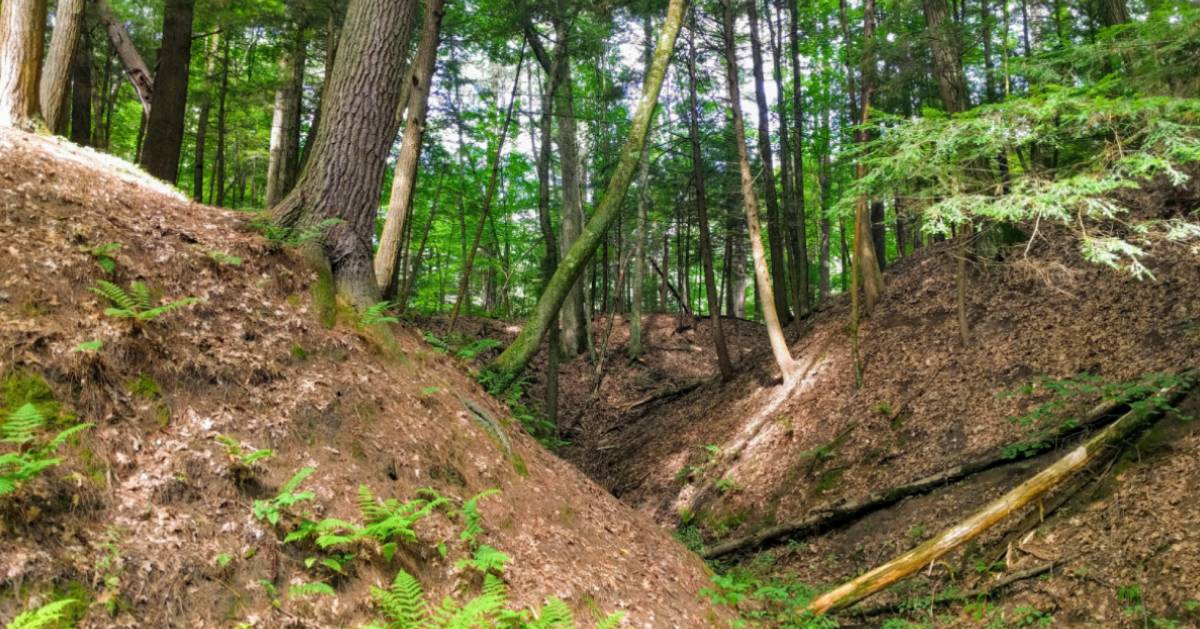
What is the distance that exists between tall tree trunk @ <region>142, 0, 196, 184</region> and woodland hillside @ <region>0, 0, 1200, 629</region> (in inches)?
1.7

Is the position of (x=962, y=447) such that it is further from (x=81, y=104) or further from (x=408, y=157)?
(x=81, y=104)

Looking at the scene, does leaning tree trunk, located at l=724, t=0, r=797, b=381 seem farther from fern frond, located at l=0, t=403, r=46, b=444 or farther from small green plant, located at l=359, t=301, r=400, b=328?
fern frond, located at l=0, t=403, r=46, b=444

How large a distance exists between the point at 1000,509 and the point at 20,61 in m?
11.0

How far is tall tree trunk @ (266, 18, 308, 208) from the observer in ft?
42.2

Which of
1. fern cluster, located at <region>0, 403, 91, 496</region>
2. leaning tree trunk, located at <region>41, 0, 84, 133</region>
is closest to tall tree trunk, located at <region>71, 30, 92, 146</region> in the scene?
leaning tree trunk, located at <region>41, 0, 84, 133</region>

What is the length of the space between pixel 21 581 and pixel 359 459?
2099mm

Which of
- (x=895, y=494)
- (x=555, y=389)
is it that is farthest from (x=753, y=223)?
(x=895, y=494)

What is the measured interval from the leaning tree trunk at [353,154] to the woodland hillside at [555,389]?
3cm

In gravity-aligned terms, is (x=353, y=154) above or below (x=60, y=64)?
below

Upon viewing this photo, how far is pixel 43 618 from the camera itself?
2.74 m

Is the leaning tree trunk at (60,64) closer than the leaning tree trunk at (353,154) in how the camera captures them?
No

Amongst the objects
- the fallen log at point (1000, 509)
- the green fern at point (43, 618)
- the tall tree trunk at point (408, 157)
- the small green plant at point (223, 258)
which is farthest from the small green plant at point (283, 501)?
the fallen log at point (1000, 509)

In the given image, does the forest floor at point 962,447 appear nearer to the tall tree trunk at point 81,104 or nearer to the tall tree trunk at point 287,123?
the tall tree trunk at point 287,123

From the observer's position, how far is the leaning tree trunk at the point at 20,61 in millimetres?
6219
